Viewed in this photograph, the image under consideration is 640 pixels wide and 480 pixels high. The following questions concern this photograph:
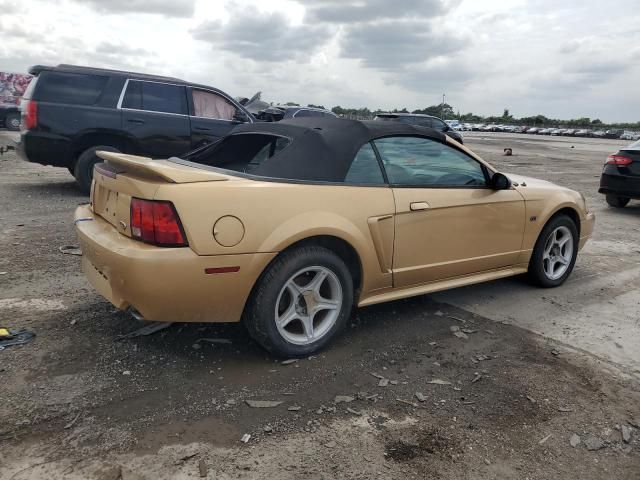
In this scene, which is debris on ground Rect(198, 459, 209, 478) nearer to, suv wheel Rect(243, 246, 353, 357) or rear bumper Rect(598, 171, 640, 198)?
suv wheel Rect(243, 246, 353, 357)

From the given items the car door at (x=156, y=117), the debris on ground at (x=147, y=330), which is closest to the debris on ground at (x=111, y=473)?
the debris on ground at (x=147, y=330)

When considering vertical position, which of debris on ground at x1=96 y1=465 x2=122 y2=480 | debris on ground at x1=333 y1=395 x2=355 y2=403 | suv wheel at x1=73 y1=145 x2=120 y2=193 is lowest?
debris on ground at x1=96 y1=465 x2=122 y2=480

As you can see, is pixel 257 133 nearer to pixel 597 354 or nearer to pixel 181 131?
pixel 597 354

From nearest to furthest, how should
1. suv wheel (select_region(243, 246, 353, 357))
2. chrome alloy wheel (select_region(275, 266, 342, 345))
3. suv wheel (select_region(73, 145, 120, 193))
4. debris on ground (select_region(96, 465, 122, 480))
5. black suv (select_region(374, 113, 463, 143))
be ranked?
debris on ground (select_region(96, 465, 122, 480)) → suv wheel (select_region(243, 246, 353, 357)) → chrome alloy wheel (select_region(275, 266, 342, 345)) → suv wheel (select_region(73, 145, 120, 193)) → black suv (select_region(374, 113, 463, 143))

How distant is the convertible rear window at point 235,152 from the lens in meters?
4.06

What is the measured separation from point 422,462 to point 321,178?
5.83 ft

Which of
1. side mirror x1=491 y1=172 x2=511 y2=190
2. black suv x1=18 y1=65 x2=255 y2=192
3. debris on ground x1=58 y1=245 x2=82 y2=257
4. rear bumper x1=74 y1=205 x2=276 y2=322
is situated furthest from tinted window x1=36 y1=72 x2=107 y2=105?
side mirror x1=491 y1=172 x2=511 y2=190

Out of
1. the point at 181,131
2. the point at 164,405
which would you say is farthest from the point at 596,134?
the point at 164,405

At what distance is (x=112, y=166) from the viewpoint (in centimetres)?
352

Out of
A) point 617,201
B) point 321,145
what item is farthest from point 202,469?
point 617,201

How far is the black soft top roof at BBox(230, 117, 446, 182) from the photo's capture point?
3396mm

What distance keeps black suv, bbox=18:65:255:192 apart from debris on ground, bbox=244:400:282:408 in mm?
6360

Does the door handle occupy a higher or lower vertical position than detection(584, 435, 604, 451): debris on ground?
higher

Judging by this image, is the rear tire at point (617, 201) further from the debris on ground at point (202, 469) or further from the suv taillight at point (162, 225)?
the debris on ground at point (202, 469)
